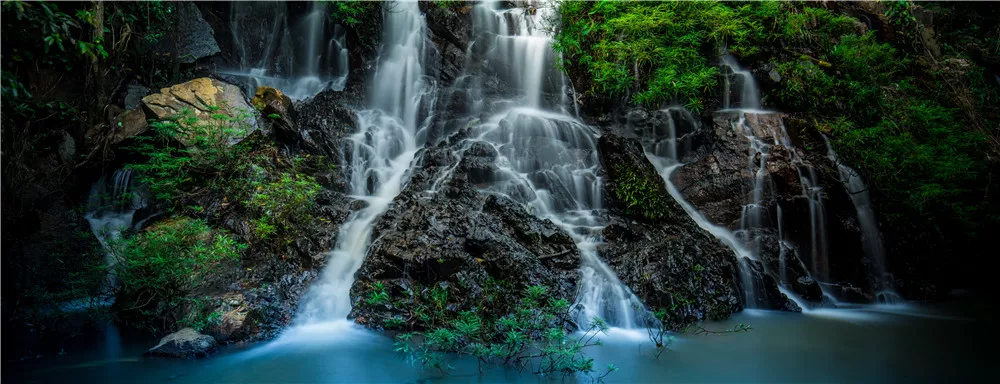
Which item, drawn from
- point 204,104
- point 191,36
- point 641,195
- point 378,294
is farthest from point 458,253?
point 191,36

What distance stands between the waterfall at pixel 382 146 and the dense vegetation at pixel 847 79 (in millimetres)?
3227

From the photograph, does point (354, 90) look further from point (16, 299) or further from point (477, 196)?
point (16, 299)

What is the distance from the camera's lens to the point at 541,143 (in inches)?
349

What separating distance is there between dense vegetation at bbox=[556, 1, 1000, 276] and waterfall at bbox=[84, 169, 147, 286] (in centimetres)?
789

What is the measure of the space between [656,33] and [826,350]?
672cm

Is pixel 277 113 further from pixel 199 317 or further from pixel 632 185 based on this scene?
pixel 632 185

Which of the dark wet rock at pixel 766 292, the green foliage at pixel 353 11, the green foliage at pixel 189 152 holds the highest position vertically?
the green foliage at pixel 353 11

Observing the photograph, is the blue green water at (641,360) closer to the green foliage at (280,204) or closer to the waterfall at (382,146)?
the waterfall at (382,146)

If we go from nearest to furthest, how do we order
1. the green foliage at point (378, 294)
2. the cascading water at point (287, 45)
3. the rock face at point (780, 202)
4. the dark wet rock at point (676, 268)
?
the green foliage at point (378, 294) → the dark wet rock at point (676, 268) → the rock face at point (780, 202) → the cascading water at point (287, 45)

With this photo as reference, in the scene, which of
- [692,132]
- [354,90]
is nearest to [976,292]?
[692,132]

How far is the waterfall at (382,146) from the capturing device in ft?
20.0

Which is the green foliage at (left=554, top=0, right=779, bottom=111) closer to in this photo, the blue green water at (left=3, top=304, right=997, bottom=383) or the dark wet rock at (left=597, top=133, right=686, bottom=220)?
the dark wet rock at (left=597, top=133, right=686, bottom=220)

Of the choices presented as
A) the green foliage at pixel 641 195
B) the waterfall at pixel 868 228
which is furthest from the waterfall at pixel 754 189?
the green foliage at pixel 641 195

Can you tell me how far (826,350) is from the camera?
536 centimetres
